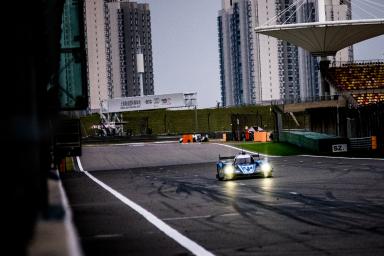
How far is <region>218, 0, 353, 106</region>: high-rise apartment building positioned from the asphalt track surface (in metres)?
135

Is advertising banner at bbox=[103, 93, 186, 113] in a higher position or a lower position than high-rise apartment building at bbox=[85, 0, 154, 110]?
lower

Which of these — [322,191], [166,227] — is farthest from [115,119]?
[166,227]

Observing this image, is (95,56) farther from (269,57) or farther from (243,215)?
(243,215)

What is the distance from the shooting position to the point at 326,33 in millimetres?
78875

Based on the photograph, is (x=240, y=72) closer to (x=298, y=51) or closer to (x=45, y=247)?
(x=298, y=51)

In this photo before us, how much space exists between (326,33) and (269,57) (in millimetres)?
86186

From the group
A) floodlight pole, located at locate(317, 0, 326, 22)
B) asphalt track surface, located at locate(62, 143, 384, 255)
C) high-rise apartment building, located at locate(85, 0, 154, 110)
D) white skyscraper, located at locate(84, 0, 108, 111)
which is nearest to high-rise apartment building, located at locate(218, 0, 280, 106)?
high-rise apartment building, located at locate(85, 0, 154, 110)

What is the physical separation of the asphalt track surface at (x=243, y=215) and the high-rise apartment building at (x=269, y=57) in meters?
135

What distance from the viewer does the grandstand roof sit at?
77.0 m

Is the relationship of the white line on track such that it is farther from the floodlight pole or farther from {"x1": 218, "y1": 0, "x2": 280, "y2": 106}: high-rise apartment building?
{"x1": 218, "y1": 0, "x2": 280, "y2": 106}: high-rise apartment building

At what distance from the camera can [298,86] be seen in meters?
173

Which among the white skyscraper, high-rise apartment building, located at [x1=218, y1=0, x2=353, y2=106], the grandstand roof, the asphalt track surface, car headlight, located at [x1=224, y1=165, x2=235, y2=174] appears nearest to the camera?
the asphalt track surface

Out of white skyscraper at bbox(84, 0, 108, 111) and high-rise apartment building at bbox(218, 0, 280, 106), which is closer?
white skyscraper at bbox(84, 0, 108, 111)

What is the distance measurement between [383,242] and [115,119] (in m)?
80.8
